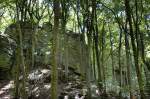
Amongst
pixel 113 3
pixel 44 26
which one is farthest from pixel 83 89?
pixel 44 26

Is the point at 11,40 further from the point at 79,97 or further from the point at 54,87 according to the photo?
the point at 54,87

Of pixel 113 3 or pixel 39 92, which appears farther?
pixel 113 3

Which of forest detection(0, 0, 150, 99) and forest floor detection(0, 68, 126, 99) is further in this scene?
forest floor detection(0, 68, 126, 99)

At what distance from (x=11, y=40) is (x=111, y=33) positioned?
1076 centimetres

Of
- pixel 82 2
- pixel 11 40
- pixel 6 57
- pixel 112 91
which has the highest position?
pixel 82 2

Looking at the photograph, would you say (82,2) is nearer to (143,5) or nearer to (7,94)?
(143,5)

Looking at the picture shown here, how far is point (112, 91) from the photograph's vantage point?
23.4 m

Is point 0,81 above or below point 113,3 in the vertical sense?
below

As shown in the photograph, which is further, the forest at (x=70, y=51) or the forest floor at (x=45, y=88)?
the forest floor at (x=45, y=88)

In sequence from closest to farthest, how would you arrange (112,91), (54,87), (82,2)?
(54,87) → (82,2) → (112,91)

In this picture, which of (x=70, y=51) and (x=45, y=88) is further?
(x=70, y=51)

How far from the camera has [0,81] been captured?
77.5 feet

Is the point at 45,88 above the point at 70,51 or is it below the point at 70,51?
below

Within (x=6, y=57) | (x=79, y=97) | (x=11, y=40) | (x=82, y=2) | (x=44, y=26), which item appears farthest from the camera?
(x=44, y=26)
